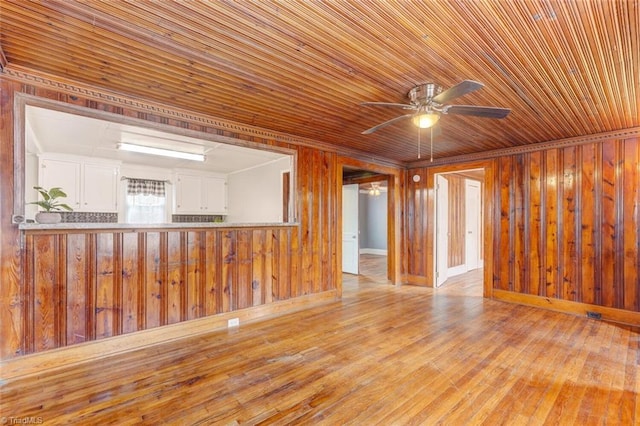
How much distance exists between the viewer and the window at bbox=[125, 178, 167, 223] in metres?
5.00

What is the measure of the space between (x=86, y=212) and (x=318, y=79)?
429cm

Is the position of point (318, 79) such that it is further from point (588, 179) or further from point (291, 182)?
point (588, 179)

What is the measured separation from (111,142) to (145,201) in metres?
1.57

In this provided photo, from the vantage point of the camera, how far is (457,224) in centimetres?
690

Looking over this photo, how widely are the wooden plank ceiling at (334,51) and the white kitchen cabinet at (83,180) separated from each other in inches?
99.4

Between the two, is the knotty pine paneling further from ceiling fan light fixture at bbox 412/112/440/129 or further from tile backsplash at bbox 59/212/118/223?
tile backsplash at bbox 59/212/118/223

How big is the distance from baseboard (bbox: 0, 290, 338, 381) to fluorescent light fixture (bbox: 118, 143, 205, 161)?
2.52m

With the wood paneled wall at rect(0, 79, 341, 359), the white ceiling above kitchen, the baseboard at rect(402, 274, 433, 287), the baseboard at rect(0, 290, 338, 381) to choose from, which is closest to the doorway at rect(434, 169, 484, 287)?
the baseboard at rect(402, 274, 433, 287)

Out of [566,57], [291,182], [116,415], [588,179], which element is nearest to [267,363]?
[116,415]

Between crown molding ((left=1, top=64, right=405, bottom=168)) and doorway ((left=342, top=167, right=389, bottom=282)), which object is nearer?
crown molding ((left=1, top=64, right=405, bottom=168))

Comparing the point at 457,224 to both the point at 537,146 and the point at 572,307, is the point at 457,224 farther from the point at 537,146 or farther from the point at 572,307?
the point at 572,307

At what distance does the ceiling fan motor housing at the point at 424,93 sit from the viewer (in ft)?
8.05

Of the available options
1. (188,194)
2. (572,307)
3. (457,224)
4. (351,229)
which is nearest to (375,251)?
(457,224)

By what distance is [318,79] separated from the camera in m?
2.42
